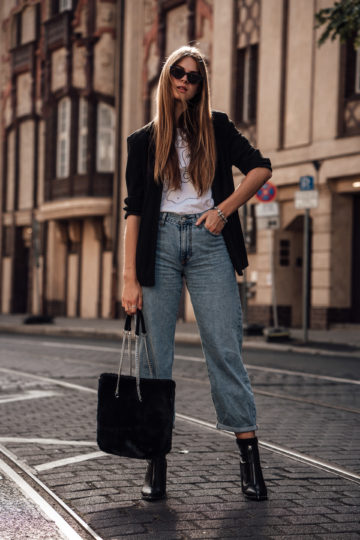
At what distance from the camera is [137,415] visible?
3.78m

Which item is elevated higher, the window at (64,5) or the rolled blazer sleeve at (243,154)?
the window at (64,5)

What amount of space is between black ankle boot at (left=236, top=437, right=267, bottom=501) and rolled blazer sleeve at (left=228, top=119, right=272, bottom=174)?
1.21 metres

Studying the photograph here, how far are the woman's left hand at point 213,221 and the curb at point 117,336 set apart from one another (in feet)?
29.7

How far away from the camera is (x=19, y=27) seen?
107 ft

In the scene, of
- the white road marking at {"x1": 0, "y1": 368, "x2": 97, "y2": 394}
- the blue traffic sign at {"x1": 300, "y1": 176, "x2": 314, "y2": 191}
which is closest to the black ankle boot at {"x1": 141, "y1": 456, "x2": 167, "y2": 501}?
the white road marking at {"x1": 0, "y1": 368, "x2": 97, "y2": 394}

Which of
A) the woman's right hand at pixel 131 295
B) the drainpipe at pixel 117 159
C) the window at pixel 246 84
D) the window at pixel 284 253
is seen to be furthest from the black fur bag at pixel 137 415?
the drainpipe at pixel 117 159

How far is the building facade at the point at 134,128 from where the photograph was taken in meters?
18.9

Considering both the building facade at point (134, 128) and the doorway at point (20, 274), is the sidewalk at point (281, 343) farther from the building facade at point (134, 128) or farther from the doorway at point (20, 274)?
the doorway at point (20, 274)

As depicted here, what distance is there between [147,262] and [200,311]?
0.32 meters

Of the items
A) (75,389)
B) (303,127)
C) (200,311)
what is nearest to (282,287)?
(303,127)

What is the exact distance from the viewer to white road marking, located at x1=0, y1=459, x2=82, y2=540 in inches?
133

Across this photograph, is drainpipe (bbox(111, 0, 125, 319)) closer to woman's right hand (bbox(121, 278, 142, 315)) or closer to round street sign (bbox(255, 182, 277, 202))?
round street sign (bbox(255, 182, 277, 202))

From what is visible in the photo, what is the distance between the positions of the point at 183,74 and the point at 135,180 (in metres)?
0.51

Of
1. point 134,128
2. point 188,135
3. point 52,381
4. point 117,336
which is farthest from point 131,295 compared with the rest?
point 134,128
